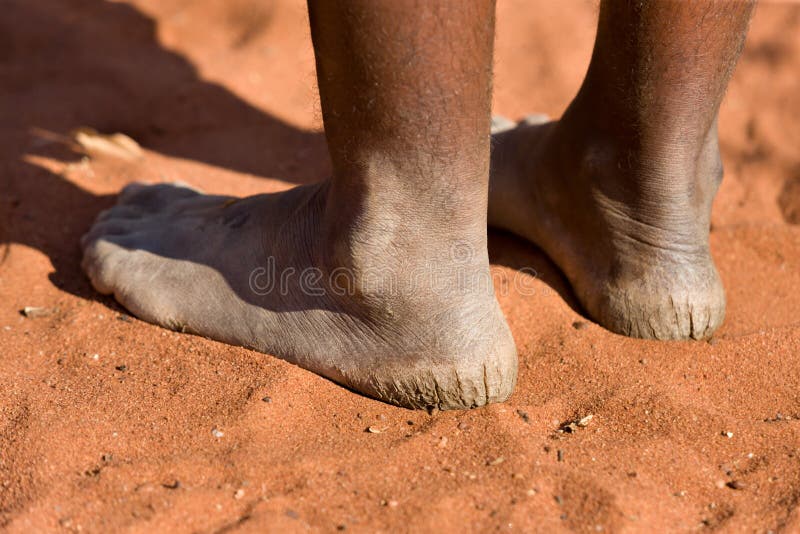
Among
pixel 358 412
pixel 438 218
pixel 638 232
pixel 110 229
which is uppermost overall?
pixel 438 218

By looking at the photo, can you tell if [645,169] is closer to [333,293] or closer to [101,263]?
[333,293]

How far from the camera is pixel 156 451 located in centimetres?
158

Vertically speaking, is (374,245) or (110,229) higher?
(374,245)

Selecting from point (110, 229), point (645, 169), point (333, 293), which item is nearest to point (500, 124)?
point (645, 169)

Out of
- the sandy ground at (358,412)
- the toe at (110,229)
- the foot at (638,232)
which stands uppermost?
the foot at (638,232)

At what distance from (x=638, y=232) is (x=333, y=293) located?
786 mm

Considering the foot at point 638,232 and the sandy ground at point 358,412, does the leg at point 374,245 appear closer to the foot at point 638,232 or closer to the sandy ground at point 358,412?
the sandy ground at point 358,412

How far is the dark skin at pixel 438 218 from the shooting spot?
149cm

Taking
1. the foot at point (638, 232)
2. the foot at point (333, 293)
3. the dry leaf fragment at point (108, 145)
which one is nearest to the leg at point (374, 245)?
the foot at point (333, 293)

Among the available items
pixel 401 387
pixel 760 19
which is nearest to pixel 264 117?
pixel 401 387

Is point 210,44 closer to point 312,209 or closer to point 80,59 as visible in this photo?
point 80,59

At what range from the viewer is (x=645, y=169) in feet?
6.31

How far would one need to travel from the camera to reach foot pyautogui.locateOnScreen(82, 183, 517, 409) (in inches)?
66.8

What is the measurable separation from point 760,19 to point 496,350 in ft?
8.59
